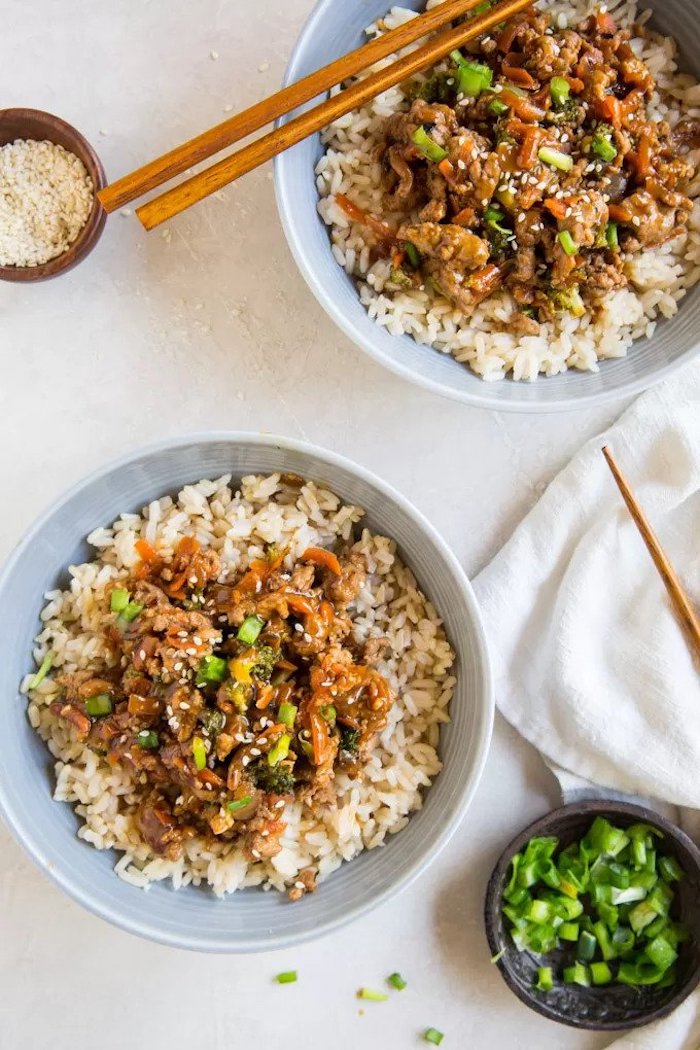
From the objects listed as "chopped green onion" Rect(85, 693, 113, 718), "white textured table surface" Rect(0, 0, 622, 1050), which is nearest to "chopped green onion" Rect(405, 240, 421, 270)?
"white textured table surface" Rect(0, 0, 622, 1050)

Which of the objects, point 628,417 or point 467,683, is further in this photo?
point 628,417

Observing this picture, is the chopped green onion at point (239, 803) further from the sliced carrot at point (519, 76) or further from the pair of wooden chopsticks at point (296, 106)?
the sliced carrot at point (519, 76)

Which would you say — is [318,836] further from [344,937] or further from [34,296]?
[34,296]

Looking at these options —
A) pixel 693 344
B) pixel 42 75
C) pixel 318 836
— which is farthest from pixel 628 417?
pixel 42 75

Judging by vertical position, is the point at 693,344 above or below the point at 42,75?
above

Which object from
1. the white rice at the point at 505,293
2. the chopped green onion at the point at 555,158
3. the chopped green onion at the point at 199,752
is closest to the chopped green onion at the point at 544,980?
the chopped green onion at the point at 199,752

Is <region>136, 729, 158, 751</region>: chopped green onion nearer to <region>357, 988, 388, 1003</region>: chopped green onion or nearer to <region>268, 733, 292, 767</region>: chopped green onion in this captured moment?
<region>268, 733, 292, 767</region>: chopped green onion
